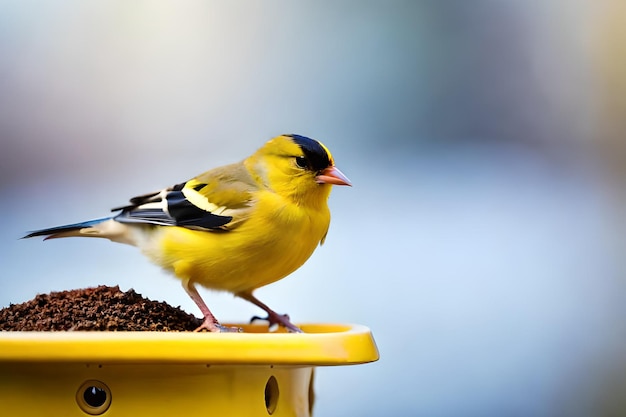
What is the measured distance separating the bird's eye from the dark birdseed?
2.05ft

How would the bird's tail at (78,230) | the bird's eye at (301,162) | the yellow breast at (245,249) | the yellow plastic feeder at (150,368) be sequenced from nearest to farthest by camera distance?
the yellow plastic feeder at (150,368) → the yellow breast at (245,249) → the bird's tail at (78,230) → the bird's eye at (301,162)

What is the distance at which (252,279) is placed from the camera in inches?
77.7

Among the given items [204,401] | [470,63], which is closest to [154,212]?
[204,401]

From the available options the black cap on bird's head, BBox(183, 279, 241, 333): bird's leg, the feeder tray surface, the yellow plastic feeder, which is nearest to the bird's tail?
BBox(183, 279, 241, 333): bird's leg

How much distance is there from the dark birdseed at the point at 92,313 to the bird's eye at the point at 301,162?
Answer: 24.6 inches

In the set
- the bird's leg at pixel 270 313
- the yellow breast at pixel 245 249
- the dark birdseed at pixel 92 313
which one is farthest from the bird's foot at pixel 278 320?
the dark birdseed at pixel 92 313

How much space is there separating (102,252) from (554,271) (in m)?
2.34

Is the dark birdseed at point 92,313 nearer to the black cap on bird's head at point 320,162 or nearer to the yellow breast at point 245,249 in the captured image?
the yellow breast at point 245,249

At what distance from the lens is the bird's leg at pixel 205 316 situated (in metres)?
1.76

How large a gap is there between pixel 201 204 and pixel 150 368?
0.70m

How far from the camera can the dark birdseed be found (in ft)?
5.10

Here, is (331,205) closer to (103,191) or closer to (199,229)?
(103,191)

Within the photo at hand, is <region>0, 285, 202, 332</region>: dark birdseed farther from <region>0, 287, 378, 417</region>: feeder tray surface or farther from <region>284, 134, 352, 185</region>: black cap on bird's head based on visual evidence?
<region>284, 134, 352, 185</region>: black cap on bird's head

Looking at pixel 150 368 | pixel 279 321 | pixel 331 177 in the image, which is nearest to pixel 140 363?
pixel 150 368
